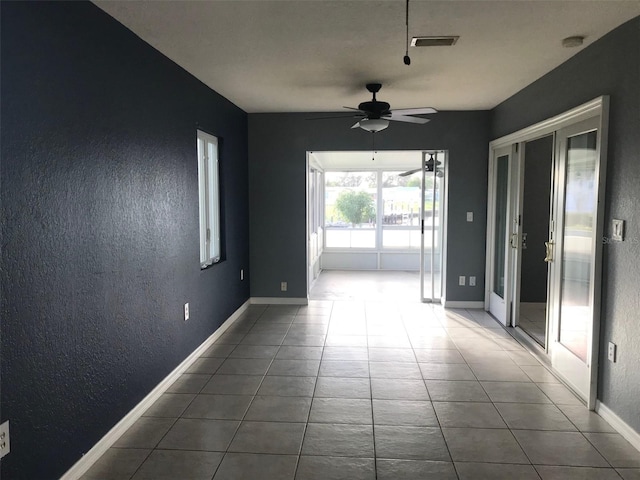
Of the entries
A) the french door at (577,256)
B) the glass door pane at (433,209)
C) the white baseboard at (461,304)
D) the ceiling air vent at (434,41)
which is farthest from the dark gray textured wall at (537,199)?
the ceiling air vent at (434,41)

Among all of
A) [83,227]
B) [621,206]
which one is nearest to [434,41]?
[621,206]

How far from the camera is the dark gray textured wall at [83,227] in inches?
75.7

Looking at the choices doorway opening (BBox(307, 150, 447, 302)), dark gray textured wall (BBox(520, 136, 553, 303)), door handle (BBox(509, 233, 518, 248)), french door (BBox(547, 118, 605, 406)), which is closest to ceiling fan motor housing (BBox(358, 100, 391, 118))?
french door (BBox(547, 118, 605, 406))

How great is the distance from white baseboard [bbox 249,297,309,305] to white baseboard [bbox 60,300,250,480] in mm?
1700

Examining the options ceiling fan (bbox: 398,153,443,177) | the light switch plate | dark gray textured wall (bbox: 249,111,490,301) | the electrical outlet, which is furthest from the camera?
ceiling fan (bbox: 398,153,443,177)

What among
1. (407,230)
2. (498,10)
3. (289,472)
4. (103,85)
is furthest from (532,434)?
(407,230)

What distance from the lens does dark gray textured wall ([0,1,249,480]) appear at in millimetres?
1922

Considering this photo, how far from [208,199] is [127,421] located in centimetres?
234

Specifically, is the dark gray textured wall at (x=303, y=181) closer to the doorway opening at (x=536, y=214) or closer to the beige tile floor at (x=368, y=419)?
the doorway opening at (x=536, y=214)

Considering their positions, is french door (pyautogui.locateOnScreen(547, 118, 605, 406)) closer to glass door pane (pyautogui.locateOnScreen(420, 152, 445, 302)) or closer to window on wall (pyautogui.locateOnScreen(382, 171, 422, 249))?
glass door pane (pyautogui.locateOnScreen(420, 152, 445, 302))

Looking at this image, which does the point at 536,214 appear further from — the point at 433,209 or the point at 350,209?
the point at 350,209

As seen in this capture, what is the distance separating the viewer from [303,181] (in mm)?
5980

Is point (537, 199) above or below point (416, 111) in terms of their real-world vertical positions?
below

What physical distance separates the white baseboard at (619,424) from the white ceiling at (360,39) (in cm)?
234
